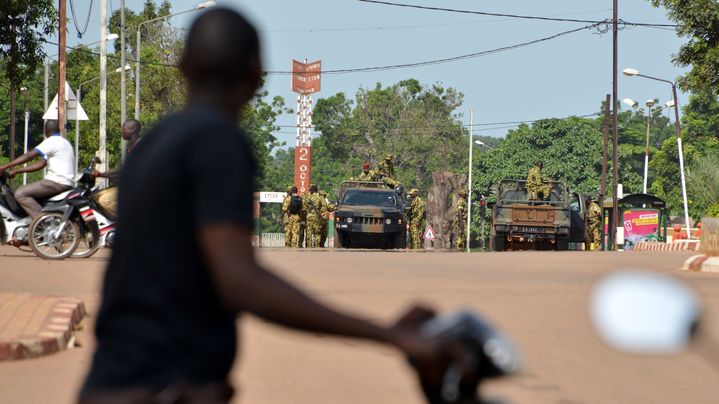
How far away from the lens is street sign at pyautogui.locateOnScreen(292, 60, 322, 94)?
77812 mm

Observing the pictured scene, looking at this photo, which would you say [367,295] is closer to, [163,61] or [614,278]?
[614,278]

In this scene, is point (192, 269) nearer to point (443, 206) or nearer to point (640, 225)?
point (443, 206)

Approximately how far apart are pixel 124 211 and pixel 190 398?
0.41 meters

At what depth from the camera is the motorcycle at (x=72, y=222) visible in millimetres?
16344

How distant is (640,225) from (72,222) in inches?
1508

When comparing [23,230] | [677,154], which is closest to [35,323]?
[23,230]

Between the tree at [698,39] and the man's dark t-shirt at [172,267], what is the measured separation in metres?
29.6

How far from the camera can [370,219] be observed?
33094 mm

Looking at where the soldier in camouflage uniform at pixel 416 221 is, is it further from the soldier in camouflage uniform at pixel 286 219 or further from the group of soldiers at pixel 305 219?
the soldier in camouflage uniform at pixel 286 219

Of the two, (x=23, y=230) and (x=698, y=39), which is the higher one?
(x=698, y=39)

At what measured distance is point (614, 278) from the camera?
93.0 inches

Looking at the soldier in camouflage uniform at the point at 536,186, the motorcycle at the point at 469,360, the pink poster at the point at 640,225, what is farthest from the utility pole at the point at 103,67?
the motorcycle at the point at 469,360

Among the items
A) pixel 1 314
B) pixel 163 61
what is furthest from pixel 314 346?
pixel 163 61

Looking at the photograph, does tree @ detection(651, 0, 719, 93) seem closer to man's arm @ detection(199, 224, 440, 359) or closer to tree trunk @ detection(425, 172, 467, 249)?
tree trunk @ detection(425, 172, 467, 249)
